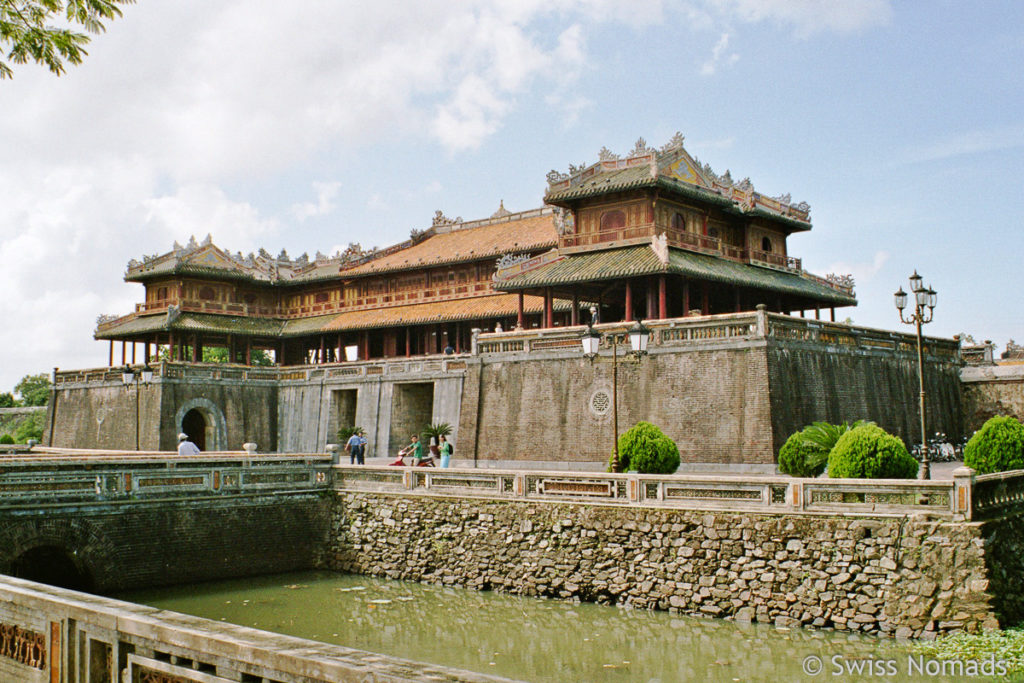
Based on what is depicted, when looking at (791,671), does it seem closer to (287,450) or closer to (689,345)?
(689,345)

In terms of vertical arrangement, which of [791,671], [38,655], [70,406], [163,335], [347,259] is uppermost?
[347,259]

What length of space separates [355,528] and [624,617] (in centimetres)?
777

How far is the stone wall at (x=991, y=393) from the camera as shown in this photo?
29031mm

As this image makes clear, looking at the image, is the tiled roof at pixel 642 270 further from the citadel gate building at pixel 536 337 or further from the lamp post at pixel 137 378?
the lamp post at pixel 137 378

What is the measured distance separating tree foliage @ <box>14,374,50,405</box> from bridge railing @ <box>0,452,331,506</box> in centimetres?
4611

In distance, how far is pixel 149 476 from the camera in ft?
64.8

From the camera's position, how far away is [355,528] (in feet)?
72.4

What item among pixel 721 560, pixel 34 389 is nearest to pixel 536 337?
pixel 721 560

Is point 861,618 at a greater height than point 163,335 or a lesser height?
lesser

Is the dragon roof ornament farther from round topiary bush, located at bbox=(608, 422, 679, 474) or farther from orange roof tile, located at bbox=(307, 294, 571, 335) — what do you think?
round topiary bush, located at bbox=(608, 422, 679, 474)

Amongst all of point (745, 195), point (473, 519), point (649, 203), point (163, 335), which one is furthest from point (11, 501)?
point (163, 335)

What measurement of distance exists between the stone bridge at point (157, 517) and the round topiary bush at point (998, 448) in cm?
1423

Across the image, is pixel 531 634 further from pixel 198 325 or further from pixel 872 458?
pixel 198 325

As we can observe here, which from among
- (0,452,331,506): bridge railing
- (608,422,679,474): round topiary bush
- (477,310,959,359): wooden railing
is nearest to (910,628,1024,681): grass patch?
(608,422,679,474): round topiary bush
